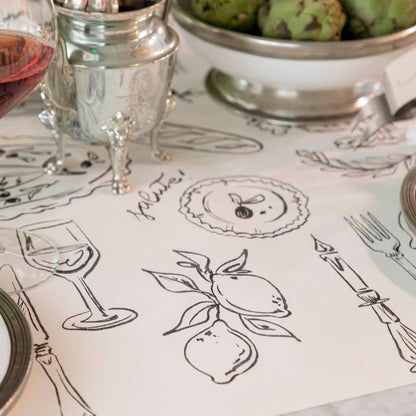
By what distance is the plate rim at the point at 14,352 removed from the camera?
440mm

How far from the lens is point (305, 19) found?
2.59 ft

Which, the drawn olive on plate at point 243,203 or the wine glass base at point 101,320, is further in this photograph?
the drawn olive on plate at point 243,203

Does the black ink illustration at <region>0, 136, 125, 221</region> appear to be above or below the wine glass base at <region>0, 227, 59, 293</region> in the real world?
below

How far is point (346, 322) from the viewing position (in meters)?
0.56

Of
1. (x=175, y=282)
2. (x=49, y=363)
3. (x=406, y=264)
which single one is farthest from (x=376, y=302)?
(x=49, y=363)

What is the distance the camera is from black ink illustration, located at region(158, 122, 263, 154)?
83 cm

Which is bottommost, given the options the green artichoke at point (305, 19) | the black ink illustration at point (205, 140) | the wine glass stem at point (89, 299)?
the black ink illustration at point (205, 140)

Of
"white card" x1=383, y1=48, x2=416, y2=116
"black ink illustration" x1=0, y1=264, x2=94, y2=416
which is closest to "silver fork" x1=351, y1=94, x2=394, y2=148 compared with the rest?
"white card" x1=383, y1=48, x2=416, y2=116

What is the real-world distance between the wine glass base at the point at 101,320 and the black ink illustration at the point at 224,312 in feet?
0.13

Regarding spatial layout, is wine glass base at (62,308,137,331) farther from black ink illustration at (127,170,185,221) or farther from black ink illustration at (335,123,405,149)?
black ink illustration at (335,123,405,149)

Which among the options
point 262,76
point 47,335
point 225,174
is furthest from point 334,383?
point 262,76

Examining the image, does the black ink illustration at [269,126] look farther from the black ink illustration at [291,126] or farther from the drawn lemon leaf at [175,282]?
the drawn lemon leaf at [175,282]

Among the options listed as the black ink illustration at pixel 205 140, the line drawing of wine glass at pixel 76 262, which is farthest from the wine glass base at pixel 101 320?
the black ink illustration at pixel 205 140

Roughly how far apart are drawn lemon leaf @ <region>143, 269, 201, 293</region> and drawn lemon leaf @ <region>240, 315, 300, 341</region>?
6 cm
